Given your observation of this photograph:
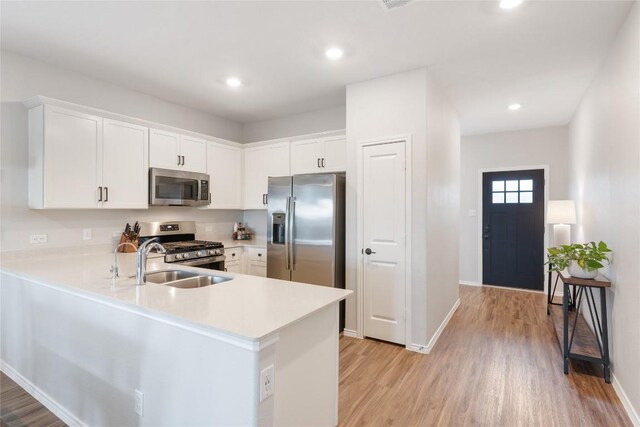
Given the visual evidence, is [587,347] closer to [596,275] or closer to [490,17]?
[596,275]

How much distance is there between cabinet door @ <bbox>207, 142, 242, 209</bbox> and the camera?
14.6 feet

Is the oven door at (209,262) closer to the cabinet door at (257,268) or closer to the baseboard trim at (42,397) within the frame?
the cabinet door at (257,268)

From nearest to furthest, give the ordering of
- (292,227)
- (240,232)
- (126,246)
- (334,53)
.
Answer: (334,53), (126,246), (292,227), (240,232)

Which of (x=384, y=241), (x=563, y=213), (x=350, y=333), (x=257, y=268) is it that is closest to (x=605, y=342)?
(x=384, y=241)

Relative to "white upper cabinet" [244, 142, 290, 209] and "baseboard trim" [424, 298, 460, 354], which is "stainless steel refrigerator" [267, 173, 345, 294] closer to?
"white upper cabinet" [244, 142, 290, 209]

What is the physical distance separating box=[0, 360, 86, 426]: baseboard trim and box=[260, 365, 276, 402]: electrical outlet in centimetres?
148

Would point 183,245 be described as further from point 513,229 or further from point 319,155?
point 513,229

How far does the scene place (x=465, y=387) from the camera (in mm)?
2531

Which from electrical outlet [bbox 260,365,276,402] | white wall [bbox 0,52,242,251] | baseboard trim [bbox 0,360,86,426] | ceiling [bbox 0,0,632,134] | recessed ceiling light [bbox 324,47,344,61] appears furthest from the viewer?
white wall [bbox 0,52,242,251]

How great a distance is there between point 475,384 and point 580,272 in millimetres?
1300

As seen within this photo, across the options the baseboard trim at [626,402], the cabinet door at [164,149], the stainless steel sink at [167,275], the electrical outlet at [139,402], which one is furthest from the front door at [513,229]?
the electrical outlet at [139,402]

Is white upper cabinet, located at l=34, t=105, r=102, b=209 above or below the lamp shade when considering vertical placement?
above

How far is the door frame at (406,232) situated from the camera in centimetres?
321

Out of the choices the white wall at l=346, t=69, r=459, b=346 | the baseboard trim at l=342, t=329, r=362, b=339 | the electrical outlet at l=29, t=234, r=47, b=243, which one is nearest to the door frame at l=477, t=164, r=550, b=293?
the white wall at l=346, t=69, r=459, b=346
